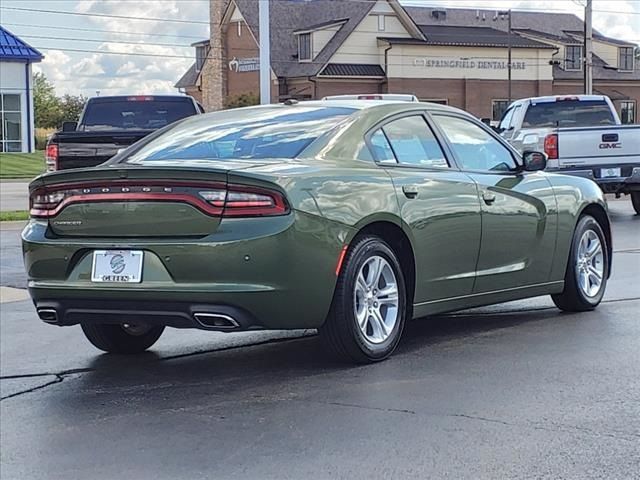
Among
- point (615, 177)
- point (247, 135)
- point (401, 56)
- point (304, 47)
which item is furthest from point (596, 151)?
point (401, 56)

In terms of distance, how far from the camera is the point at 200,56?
7156 centimetres

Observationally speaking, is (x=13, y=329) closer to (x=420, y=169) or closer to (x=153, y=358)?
(x=153, y=358)

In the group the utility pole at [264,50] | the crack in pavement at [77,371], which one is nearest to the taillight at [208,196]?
the crack in pavement at [77,371]

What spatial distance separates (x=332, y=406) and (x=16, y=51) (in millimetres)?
54725

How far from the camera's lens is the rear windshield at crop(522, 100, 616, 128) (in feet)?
61.8

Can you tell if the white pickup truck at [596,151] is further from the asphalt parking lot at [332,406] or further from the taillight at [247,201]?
the taillight at [247,201]

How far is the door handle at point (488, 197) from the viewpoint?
7156 mm

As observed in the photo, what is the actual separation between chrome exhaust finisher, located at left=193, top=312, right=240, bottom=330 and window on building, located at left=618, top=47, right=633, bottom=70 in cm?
6882

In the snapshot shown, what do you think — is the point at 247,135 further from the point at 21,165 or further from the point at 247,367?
the point at 21,165

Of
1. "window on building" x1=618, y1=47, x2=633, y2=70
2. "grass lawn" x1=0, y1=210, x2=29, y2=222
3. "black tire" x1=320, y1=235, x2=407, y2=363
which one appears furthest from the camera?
"window on building" x1=618, y1=47, x2=633, y2=70

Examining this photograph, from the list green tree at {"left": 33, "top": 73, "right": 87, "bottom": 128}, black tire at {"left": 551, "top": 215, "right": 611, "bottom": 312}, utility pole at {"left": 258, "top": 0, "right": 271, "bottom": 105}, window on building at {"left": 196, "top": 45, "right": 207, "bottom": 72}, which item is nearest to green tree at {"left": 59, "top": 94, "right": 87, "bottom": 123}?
green tree at {"left": 33, "top": 73, "right": 87, "bottom": 128}

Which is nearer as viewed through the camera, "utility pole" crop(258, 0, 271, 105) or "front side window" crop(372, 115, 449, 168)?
"front side window" crop(372, 115, 449, 168)

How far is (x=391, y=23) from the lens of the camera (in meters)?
61.4

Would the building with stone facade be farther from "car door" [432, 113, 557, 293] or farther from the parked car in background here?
"car door" [432, 113, 557, 293]
